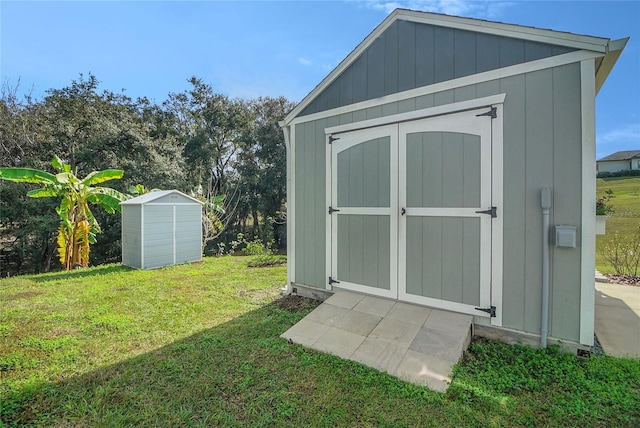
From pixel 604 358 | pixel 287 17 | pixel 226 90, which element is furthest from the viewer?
pixel 226 90

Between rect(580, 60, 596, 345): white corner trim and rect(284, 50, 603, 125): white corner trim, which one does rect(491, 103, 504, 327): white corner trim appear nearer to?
rect(284, 50, 603, 125): white corner trim

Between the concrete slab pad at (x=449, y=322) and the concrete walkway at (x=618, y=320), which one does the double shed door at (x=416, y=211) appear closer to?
the concrete slab pad at (x=449, y=322)

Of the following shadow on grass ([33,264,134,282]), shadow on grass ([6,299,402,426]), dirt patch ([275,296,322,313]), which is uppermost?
dirt patch ([275,296,322,313])

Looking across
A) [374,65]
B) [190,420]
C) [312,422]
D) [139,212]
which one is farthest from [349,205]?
[139,212]

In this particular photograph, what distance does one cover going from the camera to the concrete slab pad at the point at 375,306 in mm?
3318

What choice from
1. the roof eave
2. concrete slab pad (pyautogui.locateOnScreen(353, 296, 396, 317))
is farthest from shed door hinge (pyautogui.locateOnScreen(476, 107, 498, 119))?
concrete slab pad (pyautogui.locateOnScreen(353, 296, 396, 317))

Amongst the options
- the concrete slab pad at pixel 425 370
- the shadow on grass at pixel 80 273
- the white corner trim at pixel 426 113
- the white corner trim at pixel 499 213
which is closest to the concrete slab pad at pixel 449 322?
the white corner trim at pixel 499 213

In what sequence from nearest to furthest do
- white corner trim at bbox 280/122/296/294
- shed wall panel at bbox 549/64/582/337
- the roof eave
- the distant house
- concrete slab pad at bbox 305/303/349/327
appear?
the roof eave < shed wall panel at bbox 549/64/582/337 < concrete slab pad at bbox 305/303/349/327 < white corner trim at bbox 280/122/296/294 < the distant house

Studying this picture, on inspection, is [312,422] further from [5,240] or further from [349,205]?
[5,240]

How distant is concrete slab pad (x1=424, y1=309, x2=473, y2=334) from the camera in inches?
111

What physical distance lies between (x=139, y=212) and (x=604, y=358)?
8721 millimetres

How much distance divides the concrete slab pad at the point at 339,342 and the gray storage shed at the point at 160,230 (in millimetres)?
6221

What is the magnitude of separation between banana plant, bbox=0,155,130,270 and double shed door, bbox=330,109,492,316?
699cm

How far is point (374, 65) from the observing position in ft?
12.0
